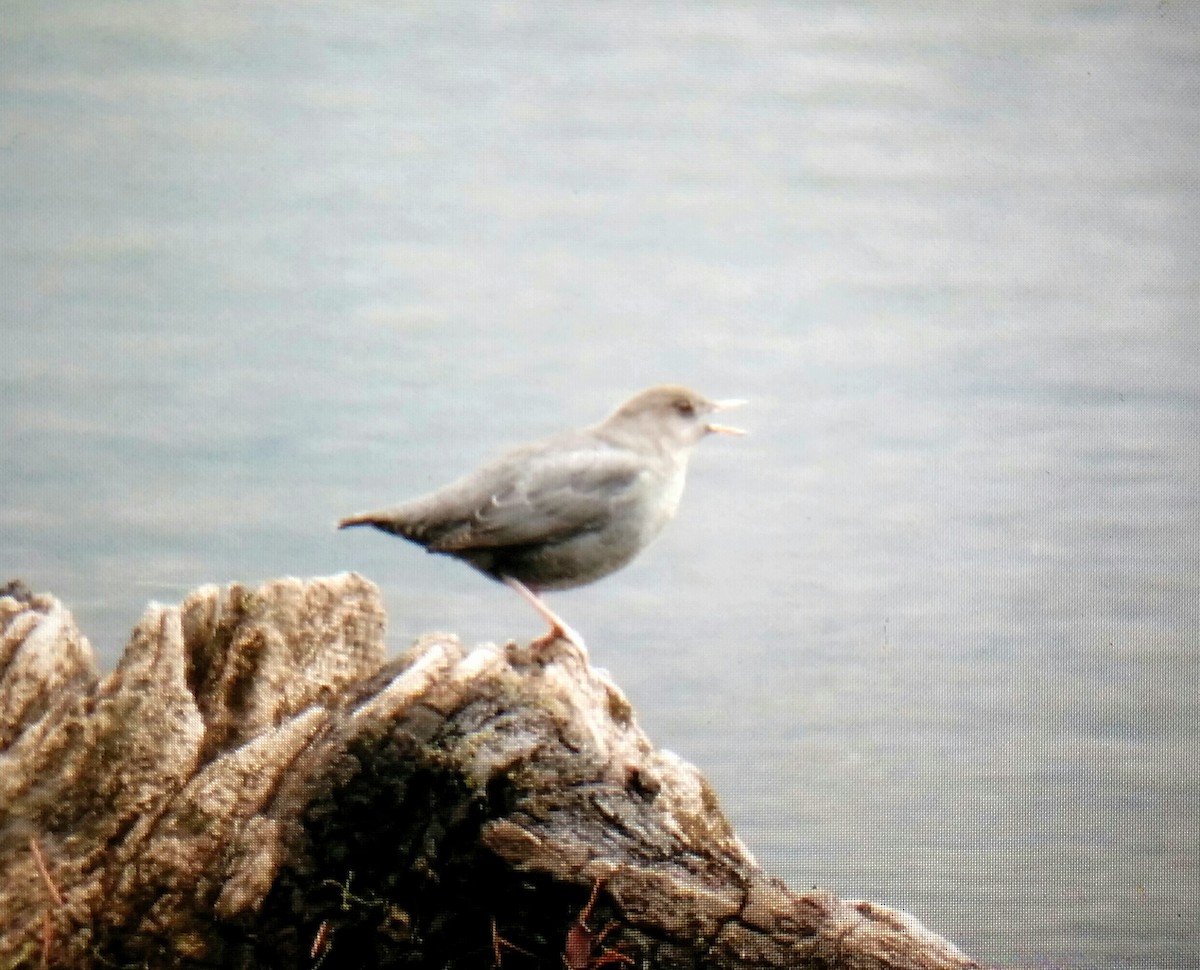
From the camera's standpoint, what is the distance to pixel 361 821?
391cm

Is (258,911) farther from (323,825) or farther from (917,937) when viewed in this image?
(917,937)

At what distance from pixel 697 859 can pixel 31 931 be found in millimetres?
1914

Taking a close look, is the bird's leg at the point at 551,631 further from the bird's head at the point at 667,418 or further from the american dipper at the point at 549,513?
the bird's head at the point at 667,418

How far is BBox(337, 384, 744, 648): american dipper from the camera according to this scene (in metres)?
4.85

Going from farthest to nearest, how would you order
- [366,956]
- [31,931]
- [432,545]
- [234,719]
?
[432,545]
[234,719]
[31,931]
[366,956]

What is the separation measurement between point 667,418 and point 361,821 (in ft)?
6.30

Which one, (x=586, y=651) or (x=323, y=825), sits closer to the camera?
(x=323, y=825)

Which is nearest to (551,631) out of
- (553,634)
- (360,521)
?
(553,634)

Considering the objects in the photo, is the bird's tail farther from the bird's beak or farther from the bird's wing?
the bird's beak

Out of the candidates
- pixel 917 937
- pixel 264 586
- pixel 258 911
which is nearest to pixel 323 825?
pixel 258 911

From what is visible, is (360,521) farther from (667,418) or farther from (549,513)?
(667,418)

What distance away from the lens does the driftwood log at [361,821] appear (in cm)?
355

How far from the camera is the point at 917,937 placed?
3428 mm

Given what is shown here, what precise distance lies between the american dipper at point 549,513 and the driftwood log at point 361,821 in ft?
1.16
